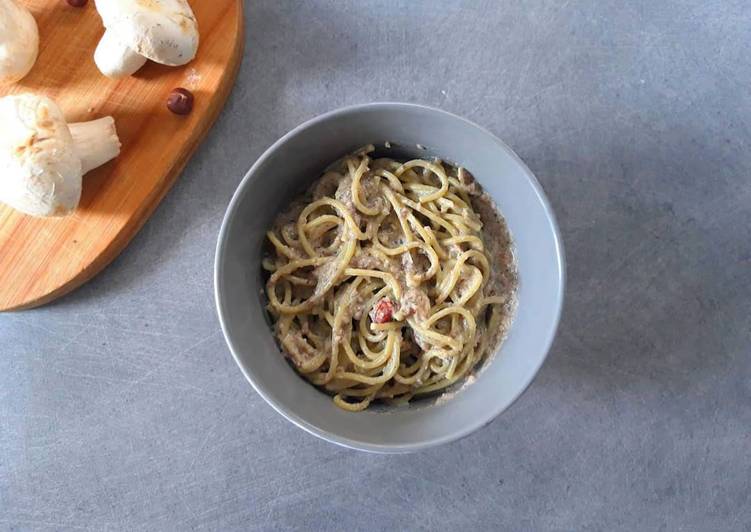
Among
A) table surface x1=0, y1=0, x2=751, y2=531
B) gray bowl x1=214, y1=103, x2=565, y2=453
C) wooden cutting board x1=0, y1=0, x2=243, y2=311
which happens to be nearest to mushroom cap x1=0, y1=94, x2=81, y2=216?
wooden cutting board x1=0, y1=0, x2=243, y2=311

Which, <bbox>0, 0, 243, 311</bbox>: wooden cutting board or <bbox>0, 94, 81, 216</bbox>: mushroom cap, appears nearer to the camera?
<bbox>0, 94, 81, 216</bbox>: mushroom cap

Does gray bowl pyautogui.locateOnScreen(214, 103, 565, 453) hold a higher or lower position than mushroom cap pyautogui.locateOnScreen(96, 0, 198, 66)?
lower

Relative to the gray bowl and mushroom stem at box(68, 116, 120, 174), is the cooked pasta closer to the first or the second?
the gray bowl

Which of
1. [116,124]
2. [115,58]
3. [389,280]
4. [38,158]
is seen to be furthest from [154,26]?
[389,280]

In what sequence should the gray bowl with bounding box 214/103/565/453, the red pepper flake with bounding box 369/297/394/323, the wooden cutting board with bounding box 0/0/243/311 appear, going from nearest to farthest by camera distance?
the gray bowl with bounding box 214/103/565/453 < the red pepper flake with bounding box 369/297/394/323 < the wooden cutting board with bounding box 0/0/243/311

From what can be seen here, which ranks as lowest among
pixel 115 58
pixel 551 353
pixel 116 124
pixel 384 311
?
pixel 551 353

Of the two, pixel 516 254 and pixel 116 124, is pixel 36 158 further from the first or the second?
pixel 516 254
